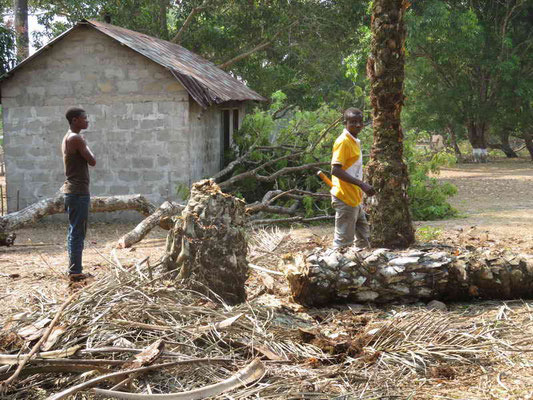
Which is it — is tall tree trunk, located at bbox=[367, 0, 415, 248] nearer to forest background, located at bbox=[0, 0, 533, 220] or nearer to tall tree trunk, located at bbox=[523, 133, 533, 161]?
forest background, located at bbox=[0, 0, 533, 220]

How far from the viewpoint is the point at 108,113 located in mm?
12570

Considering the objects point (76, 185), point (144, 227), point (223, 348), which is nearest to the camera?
point (223, 348)

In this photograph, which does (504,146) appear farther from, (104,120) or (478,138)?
(104,120)

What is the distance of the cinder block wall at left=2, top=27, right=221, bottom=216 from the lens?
12.3 m

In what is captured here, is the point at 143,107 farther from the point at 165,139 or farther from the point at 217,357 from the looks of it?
the point at 217,357

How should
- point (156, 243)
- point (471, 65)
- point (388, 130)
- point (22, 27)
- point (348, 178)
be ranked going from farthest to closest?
point (471, 65), point (22, 27), point (156, 243), point (388, 130), point (348, 178)

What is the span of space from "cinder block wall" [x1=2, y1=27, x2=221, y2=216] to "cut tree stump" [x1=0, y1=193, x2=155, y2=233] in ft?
5.95

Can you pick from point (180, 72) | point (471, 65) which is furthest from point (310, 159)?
point (471, 65)

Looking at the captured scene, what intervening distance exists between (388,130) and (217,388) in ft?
15.4

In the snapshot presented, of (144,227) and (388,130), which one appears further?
(144,227)

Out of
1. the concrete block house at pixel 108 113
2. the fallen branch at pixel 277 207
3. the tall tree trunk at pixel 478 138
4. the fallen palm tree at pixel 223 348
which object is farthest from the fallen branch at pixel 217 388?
the tall tree trunk at pixel 478 138

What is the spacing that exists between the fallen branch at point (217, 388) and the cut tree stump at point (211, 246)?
60.6 inches

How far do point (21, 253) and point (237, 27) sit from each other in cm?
1519

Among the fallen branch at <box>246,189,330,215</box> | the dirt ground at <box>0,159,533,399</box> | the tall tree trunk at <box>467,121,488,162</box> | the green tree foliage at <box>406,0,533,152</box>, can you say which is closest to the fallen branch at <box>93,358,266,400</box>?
the dirt ground at <box>0,159,533,399</box>
